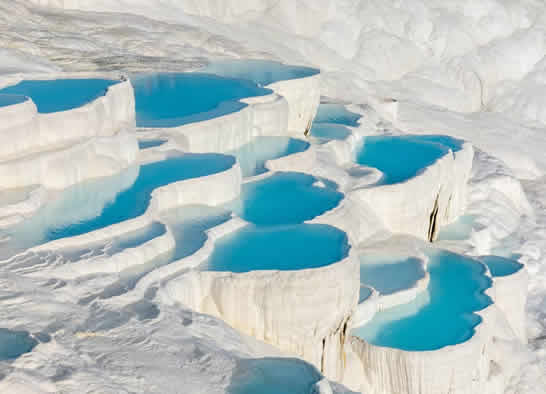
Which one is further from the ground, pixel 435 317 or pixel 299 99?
pixel 299 99

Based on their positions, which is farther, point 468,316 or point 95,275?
point 468,316

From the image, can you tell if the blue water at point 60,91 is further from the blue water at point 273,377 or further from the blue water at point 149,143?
the blue water at point 273,377

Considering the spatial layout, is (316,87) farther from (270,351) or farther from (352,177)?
(270,351)

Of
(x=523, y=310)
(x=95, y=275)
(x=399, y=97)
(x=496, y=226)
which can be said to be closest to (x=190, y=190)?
(x=95, y=275)

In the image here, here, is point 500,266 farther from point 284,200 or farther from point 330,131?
point 330,131

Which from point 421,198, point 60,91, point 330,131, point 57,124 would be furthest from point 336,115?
point 57,124

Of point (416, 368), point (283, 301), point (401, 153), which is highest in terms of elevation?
point (283, 301)

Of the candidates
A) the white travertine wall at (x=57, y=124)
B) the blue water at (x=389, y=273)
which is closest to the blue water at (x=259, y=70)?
the white travertine wall at (x=57, y=124)
